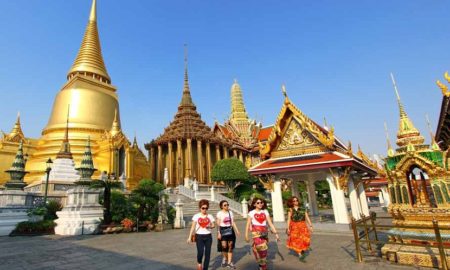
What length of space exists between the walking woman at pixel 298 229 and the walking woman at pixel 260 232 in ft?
3.41

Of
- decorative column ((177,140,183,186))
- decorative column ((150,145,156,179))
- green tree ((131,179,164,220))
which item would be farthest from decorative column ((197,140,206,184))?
green tree ((131,179,164,220))

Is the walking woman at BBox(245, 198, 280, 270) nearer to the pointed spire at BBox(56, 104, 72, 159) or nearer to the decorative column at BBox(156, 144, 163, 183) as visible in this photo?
the pointed spire at BBox(56, 104, 72, 159)

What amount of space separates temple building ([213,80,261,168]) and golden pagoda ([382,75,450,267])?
94.3 feet

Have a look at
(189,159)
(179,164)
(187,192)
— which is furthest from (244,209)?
(179,164)

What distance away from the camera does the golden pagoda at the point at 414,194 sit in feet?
16.8

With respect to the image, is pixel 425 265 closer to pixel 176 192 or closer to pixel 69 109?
pixel 176 192

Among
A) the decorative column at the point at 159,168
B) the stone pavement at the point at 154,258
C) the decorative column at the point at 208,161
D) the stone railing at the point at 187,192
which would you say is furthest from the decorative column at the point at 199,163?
the stone pavement at the point at 154,258

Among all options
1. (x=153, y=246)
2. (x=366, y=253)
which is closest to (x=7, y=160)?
(x=153, y=246)

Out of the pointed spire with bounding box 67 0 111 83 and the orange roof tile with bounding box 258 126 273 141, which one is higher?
the pointed spire with bounding box 67 0 111 83

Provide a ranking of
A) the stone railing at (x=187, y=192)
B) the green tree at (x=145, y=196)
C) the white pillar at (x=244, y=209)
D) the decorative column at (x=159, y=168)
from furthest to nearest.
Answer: the decorative column at (x=159, y=168) → the stone railing at (x=187, y=192) → the white pillar at (x=244, y=209) → the green tree at (x=145, y=196)

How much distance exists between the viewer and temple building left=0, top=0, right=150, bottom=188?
2495 cm

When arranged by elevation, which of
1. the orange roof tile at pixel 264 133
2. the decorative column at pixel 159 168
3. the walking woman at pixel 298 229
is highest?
the orange roof tile at pixel 264 133

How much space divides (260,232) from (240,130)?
42.4 meters

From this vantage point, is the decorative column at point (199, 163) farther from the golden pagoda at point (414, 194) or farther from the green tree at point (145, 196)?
the golden pagoda at point (414, 194)
